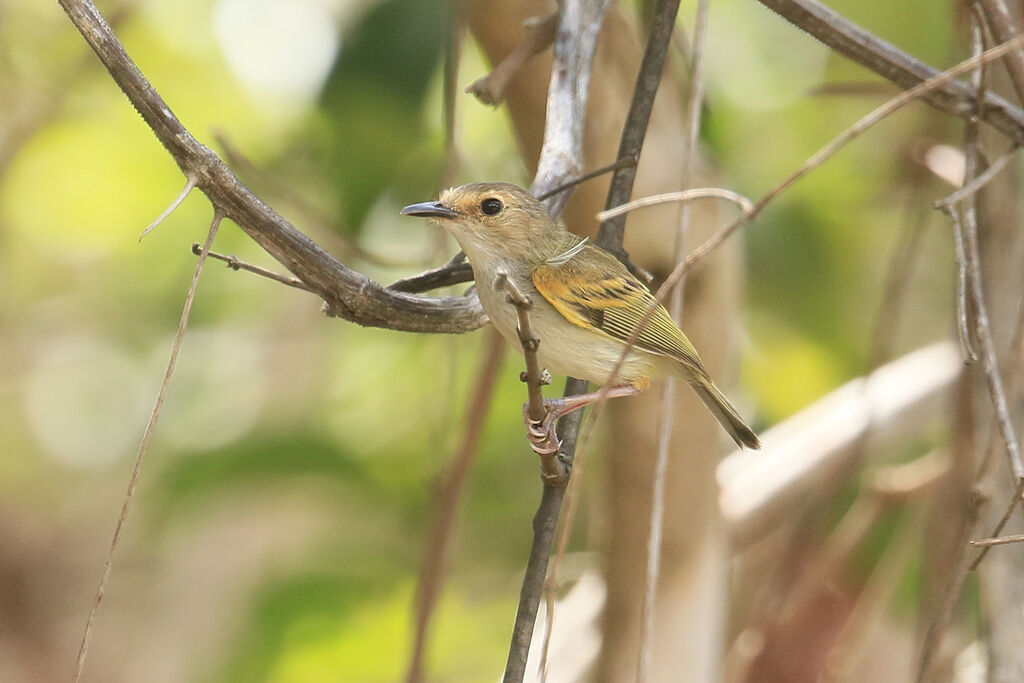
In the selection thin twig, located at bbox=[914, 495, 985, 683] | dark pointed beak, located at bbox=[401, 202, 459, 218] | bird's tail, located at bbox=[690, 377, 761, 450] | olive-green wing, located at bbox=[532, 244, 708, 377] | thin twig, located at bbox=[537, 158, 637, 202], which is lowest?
thin twig, located at bbox=[914, 495, 985, 683]

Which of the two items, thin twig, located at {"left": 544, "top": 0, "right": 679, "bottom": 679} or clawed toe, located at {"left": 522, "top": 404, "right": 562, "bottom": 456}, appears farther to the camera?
thin twig, located at {"left": 544, "top": 0, "right": 679, "bottom": 679}

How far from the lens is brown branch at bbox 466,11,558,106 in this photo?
2139 mm

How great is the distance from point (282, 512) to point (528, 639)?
3.24 metres

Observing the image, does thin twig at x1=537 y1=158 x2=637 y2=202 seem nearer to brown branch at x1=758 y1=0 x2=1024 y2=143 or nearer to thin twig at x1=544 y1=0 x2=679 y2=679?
thin twig at x1=544 y1=0 x2=679 y2=679

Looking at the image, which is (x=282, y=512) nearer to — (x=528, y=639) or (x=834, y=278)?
(x=834, y=278)

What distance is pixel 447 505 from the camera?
267 cm

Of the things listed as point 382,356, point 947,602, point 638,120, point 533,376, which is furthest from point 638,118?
point 382,356

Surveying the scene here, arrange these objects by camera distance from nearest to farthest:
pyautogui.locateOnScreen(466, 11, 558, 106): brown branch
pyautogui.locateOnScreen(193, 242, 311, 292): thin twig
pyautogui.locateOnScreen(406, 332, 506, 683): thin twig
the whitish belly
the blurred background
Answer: pyautogui.locateOnScreen(193, 242, 311, 292): thin twig, pyautogui.locateOnScreen(466, 11, 558, 106): brown branch, the whitish belly, pyautogui.locateOnScreen(406, 332, 506, 683): thin twig, the blurred background

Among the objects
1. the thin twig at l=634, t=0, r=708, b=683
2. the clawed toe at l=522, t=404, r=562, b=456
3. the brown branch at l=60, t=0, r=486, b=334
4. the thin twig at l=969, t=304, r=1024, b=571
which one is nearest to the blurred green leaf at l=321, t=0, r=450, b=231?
the thin twig at l=634, t=0, r=708, b=683

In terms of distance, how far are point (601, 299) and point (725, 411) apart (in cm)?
42

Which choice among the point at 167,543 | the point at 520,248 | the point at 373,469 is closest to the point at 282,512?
the point at 167,543

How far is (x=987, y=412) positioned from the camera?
8.23 feet

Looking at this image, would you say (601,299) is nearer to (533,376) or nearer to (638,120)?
(638,120)

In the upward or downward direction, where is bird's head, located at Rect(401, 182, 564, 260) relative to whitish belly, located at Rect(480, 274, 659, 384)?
upward
